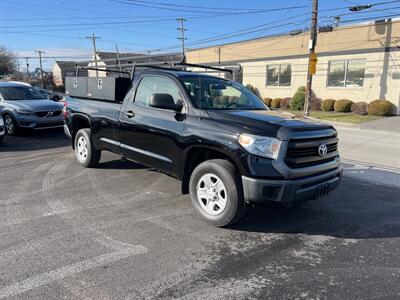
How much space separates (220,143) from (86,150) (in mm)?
3692

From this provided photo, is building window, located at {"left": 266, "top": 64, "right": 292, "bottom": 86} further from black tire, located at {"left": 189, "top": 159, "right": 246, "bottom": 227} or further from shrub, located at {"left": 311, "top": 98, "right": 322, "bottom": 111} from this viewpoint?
black tire, located at {"left": 189, "top": 159, "right": 246, "bottom": 227}

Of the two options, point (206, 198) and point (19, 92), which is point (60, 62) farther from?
point (206, 198)

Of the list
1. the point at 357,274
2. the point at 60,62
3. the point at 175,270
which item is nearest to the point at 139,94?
the point at 175,270

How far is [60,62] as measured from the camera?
91.6 m

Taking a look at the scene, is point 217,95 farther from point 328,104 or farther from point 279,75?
point 279,75

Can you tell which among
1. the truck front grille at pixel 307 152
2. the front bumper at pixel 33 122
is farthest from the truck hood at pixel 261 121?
the front bumper at pixel 33 122

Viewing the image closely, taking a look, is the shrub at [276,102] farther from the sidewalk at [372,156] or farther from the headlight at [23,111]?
the headlight at [23,111]

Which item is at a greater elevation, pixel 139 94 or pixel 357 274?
pixel 139 94

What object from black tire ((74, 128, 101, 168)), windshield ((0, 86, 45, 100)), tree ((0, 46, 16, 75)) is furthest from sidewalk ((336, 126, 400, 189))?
tree ((0, 46, 16, 75))

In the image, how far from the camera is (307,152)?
13.9 feet

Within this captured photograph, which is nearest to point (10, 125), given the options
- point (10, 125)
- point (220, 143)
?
point (10, 125)

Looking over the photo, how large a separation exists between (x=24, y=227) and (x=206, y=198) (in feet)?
7.22

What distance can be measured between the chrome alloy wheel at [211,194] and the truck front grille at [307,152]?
2.82 ft

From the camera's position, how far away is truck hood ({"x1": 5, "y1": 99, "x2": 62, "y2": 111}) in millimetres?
11094
